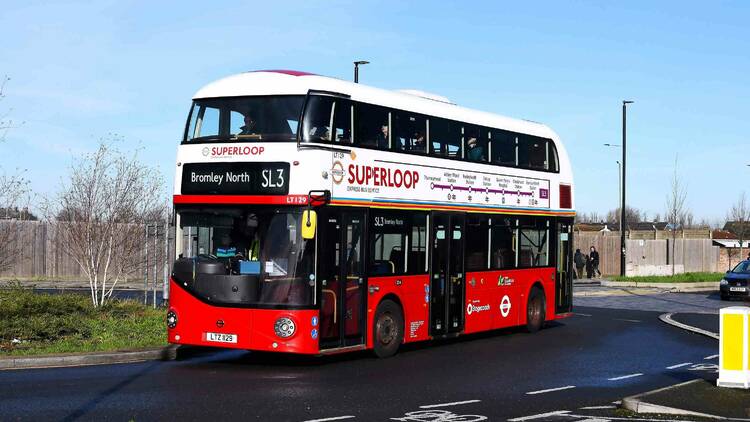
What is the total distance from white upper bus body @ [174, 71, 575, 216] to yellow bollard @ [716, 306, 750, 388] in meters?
5.93

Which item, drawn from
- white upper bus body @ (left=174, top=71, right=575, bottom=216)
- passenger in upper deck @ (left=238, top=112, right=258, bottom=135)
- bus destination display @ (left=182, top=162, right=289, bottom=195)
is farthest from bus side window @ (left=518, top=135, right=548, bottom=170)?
bus destination display @ (left=182, top=162, right=289, bottom=195)

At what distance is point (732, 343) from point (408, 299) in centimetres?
612

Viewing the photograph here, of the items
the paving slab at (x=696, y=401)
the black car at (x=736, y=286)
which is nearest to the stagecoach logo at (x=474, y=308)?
the paving slab at (x=696, y=401)

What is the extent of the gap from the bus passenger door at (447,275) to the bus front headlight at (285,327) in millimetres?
4103

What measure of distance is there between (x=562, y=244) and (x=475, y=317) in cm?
440

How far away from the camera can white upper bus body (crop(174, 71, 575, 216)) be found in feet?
50.5

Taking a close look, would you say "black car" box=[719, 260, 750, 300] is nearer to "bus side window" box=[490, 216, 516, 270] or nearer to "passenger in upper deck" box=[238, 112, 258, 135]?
"bus side window" box=[490, 216, 516, 270]

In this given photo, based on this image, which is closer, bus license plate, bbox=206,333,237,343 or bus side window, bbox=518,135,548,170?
bus license plate, bbox=206,333,237,343

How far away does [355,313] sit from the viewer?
16344mm

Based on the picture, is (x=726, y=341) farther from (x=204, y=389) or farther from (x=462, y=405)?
(x=204, y=389)

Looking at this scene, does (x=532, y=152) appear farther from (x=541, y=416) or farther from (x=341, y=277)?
(x=541, y=416)

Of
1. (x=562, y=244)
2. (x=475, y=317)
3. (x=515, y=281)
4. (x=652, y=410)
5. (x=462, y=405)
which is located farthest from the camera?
(x=562, y=244)

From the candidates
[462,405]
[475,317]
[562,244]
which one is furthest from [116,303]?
[462,405]

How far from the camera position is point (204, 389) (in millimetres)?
13094
